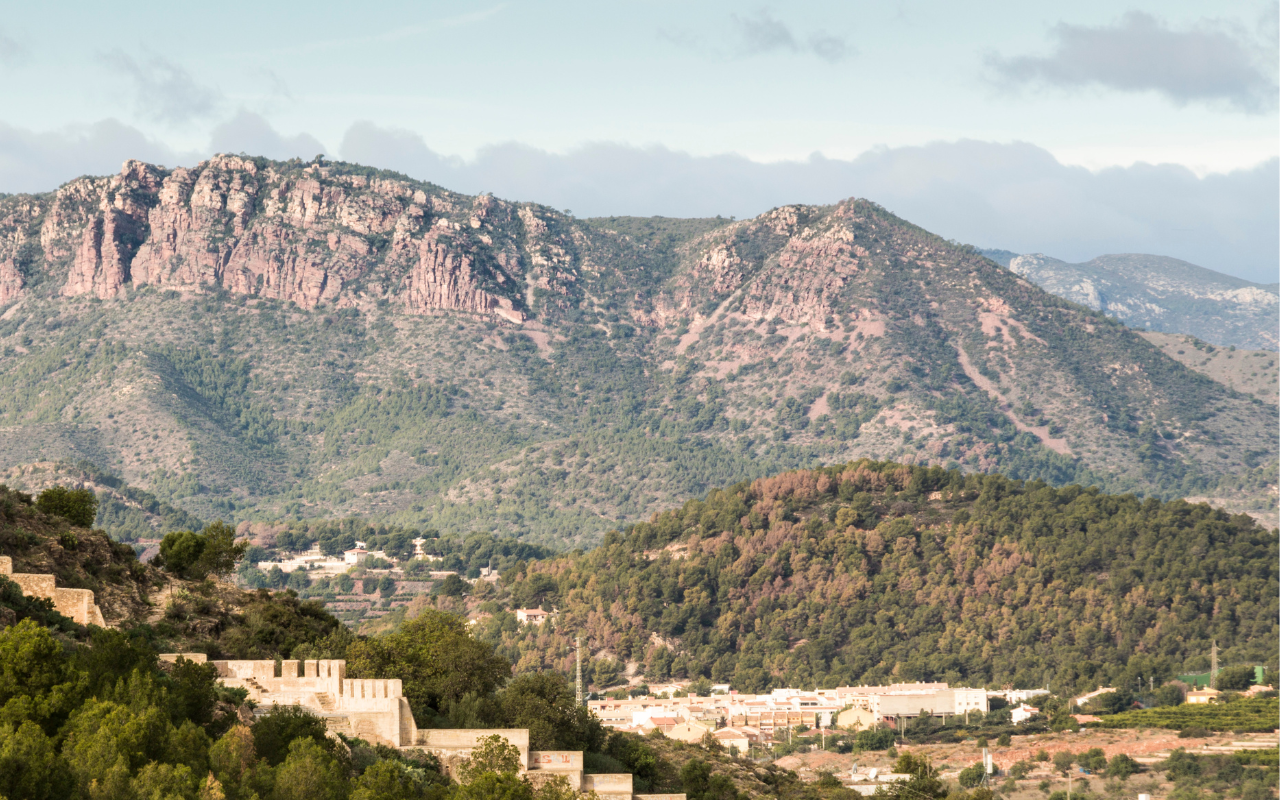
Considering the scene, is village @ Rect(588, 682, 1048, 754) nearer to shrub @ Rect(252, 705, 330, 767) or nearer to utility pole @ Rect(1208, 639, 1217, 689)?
utility pole @ Rect(1208, 639, 1217, 689)

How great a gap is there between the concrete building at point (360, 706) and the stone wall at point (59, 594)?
2.77 metres

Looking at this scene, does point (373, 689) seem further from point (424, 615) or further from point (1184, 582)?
point (1184, 582)

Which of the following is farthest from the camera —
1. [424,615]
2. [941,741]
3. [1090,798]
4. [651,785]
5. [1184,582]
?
[1184,582]

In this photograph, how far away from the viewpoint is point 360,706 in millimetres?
55500

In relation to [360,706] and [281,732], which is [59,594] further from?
[281,732]

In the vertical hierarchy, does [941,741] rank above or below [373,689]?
below

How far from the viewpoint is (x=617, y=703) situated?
158 metres

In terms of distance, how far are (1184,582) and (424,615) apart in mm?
130983

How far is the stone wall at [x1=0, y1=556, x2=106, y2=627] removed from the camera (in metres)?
55.3

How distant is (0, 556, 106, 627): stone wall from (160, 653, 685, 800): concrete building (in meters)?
2.77

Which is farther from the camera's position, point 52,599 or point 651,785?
point 651,785

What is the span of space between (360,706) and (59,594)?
32.5ft

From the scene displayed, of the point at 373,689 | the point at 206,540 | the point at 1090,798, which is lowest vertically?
the point at 1090,798

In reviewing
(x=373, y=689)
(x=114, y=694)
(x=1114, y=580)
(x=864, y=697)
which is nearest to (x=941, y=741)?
(x=864, y=697)
